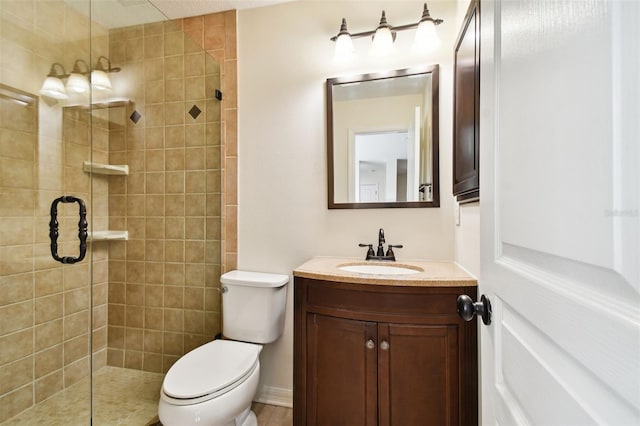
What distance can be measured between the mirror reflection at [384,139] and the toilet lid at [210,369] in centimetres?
94

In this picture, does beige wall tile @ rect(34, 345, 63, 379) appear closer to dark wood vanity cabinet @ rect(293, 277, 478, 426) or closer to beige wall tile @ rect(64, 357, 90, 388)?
beige wall tile @ rect(64, 357, 90, 388)

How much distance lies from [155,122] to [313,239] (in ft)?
4.10

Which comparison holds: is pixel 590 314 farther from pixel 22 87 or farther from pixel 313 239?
pixel 22 87

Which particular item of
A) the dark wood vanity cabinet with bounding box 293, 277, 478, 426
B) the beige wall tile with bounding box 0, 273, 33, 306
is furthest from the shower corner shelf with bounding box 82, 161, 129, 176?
the dark wood vanity cabinet with bounding box 293, 277, 478, 426

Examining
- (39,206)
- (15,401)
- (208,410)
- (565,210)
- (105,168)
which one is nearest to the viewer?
(565,210)

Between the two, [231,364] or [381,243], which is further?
[381,243]

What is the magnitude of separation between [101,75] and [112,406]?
197 centimetres

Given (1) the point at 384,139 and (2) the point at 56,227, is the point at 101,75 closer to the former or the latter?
(2) the point at 56,227

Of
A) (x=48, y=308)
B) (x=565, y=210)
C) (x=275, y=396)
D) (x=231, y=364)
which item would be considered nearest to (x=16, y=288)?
(x=48, y=308)

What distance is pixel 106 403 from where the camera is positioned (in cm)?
166

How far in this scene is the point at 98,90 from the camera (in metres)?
1.79

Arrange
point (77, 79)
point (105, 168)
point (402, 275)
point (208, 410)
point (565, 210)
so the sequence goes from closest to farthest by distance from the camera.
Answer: point (565, 210), point (208, 410), point (402, 275), point (77, 79), point (105, 168)

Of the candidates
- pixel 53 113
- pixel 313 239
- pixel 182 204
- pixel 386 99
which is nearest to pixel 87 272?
pixel 182 204

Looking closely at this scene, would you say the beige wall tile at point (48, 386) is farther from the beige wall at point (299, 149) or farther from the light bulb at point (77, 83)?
the light bulb at point (77, 83)
